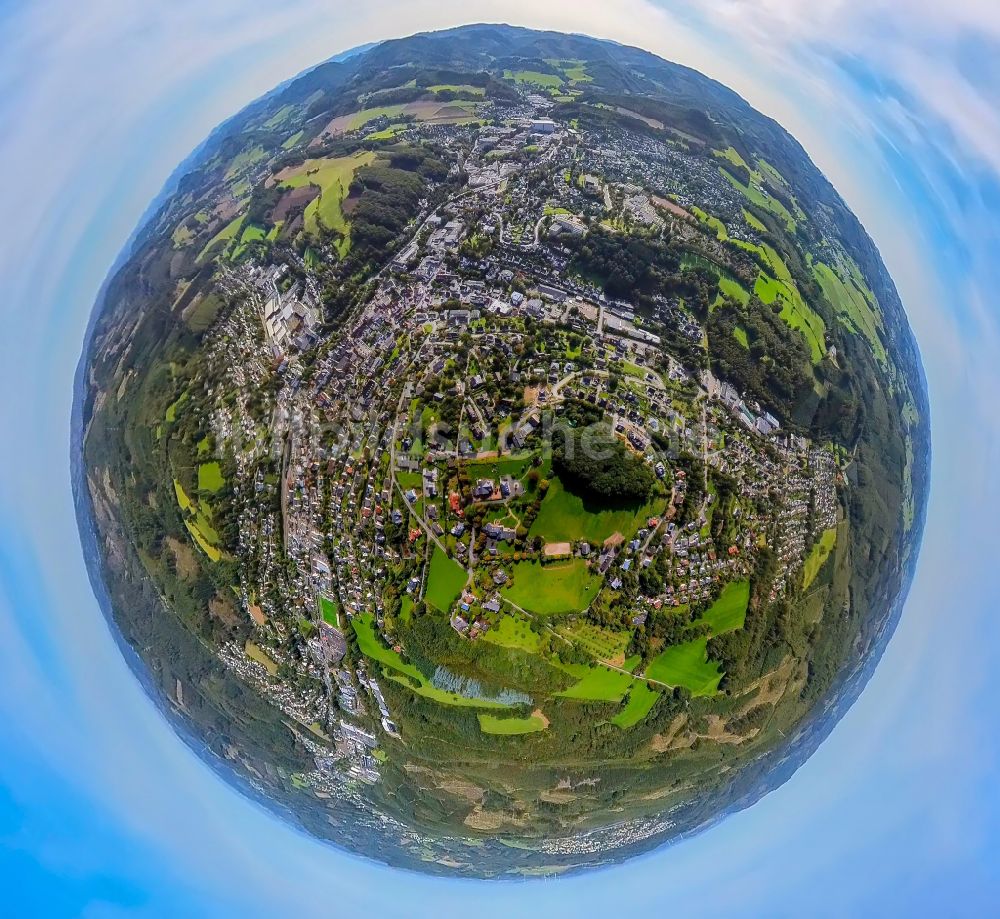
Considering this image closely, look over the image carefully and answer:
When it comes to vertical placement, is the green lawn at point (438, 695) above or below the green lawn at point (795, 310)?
below

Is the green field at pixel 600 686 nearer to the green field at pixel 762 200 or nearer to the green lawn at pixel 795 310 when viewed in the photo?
the green lawn at pixel 795 310

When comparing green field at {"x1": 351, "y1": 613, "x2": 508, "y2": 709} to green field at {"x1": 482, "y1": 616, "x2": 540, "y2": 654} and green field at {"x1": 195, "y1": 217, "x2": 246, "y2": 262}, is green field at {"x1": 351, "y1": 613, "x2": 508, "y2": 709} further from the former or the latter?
green field at {"x1": 195, "y1": 217, "x2": 246, "y2": 262}

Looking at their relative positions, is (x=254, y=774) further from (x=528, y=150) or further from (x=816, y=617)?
(x=528, y=150)

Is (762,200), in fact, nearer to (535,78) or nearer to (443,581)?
(535,78)

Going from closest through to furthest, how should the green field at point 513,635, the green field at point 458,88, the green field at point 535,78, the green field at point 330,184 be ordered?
1. the green field at point 513,635
2. the green field at point 330,184
3. the green field at point 458,88
4. the green field at point 535,78

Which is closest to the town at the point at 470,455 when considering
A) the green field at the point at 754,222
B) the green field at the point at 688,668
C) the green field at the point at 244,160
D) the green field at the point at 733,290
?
the green field at the point at 688,668

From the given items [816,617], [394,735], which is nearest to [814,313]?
[816,617]
